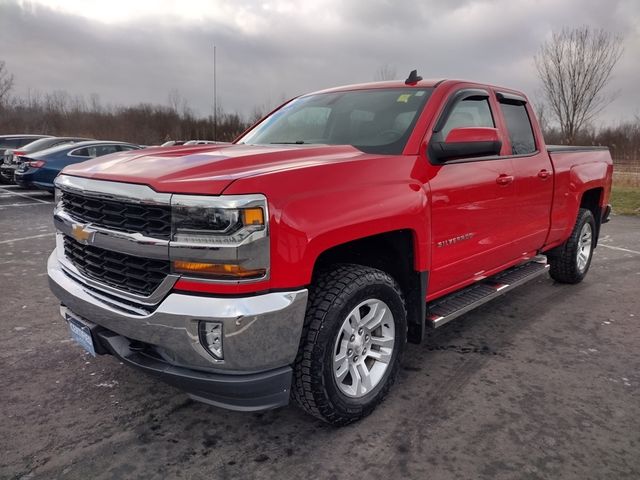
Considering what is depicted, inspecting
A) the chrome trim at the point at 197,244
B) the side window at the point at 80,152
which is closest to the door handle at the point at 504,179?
the chrome trim at the point at 197,244

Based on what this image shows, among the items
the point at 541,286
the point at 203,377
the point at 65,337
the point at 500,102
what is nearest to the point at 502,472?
the point at 203,377

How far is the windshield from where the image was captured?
10.2 ft

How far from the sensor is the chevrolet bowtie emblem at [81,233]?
8.09 ft

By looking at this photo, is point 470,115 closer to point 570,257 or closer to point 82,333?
point 570,257

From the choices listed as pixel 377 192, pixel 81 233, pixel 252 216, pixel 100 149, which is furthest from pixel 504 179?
pixel 100 149

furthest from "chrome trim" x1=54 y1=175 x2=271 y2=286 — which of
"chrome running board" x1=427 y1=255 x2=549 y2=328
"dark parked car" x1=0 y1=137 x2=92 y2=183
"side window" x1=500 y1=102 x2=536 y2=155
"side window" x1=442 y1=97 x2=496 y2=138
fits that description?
"dark parked car" x1=0 y1=137 x2=92 y2=183

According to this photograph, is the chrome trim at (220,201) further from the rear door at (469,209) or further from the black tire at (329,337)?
the rear door at (469,209)

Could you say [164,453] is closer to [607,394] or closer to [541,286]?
[607,394]

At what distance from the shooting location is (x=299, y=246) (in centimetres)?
218

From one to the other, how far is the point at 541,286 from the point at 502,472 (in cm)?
348

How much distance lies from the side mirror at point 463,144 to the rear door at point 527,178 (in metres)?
0.88

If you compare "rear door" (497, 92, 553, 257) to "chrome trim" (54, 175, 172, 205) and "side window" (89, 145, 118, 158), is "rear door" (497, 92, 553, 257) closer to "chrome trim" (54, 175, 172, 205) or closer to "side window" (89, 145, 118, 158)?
"chrome trim" (54, 175, 172, 205)

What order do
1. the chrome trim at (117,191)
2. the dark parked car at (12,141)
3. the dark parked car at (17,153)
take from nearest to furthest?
the chrome trim at (117,191), the dark parked car at (17,153), the dark parked car at (12,141)

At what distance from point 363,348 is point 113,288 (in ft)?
4.37
